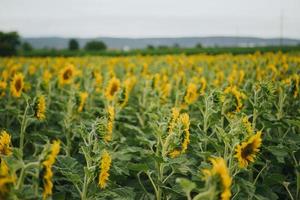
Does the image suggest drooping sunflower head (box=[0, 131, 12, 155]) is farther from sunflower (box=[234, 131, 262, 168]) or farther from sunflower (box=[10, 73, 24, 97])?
sunflower (box=[10, 73, 24, 97])

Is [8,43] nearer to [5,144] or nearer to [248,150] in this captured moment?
[5,144]

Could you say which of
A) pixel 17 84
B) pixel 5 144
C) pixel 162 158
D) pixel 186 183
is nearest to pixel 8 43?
pixel 17 84

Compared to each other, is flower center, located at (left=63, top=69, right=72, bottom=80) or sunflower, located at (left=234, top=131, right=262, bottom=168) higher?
flower center, located at (left=63, top=69, right=72, bottom=80)

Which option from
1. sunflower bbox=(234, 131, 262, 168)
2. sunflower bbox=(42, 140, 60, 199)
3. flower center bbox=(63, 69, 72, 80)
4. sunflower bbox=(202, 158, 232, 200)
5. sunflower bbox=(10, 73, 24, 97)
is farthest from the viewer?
flower center bbox=(63, 69, 72, 80)

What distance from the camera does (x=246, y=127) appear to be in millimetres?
2777


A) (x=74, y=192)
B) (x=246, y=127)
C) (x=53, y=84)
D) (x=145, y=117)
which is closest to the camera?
(x=246, y=127)

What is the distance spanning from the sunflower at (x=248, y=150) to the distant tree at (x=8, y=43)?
33875 millimetres

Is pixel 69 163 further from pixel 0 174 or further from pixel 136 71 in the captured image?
pixel 136 71

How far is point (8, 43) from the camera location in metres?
35.5

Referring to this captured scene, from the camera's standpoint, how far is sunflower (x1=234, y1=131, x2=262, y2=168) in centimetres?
254

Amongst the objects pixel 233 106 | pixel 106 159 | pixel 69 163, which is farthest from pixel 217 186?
pixel 233 106

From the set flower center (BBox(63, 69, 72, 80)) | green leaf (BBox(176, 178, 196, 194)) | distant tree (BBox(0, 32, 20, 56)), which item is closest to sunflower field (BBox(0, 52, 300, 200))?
green leaf (BBox(176, 178, 196, 194))

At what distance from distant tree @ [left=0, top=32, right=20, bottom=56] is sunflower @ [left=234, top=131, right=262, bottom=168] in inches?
1334

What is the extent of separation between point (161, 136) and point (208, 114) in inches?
34.8
